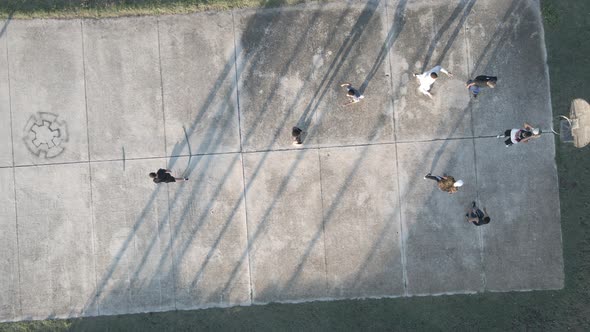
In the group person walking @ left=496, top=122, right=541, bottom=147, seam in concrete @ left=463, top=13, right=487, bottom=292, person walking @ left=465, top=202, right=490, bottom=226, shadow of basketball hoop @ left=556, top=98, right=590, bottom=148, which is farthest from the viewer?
seam in concrete @ left=463, top=13, right=487, bottom=292

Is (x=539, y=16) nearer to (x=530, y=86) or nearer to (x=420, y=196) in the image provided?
(x=530, y=86)

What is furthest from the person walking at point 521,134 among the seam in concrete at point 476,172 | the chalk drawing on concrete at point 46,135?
the chalk drawing on concrete at point 46,135

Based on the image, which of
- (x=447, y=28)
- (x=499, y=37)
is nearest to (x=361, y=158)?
(x=447, y=28)

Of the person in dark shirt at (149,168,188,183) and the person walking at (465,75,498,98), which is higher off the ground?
the person walking at (465,75,498,98)

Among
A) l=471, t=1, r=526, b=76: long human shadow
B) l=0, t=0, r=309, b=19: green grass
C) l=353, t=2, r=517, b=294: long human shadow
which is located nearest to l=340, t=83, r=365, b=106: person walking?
l=353, t=2, r=517, b=294: long human shadow

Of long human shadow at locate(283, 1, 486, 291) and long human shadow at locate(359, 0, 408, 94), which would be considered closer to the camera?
long human shadow at locate(283, 1, 486, 291)

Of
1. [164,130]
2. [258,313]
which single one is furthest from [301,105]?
[258,313]

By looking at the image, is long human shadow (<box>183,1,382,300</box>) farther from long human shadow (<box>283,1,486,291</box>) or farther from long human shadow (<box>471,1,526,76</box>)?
long human shadow (<box>471,1,526,76</box>)

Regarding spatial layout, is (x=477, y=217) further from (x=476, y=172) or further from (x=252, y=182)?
(x=252, y=182)
